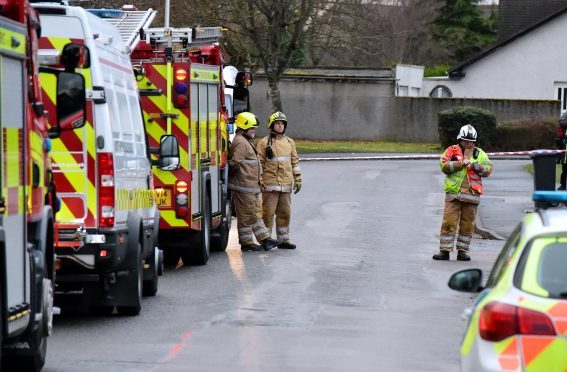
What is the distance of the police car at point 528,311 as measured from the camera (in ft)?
19.9

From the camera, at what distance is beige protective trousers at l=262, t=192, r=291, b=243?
18.8 meters

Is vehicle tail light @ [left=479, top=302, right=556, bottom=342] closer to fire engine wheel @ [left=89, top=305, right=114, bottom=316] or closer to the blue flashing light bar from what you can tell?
the blue flashing light bar

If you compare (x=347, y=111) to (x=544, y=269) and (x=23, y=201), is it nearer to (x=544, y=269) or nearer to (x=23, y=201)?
(x=23, y=201)

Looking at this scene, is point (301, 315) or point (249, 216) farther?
point (249, 216)

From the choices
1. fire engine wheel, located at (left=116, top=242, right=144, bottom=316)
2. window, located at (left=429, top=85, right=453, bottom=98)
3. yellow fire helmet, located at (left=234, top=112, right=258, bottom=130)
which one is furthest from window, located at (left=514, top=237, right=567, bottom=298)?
window, located at (left=429, top=85, right=453, bottom=98)

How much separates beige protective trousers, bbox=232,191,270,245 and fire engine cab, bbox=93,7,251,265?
28cm

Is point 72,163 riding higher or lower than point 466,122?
higher

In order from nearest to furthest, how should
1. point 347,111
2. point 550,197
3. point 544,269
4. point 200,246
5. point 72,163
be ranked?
1. point 544,269
2. point 550,197
3. point 72,163
4. point 200,246
5. point 347,111

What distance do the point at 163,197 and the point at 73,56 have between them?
5.62 meters

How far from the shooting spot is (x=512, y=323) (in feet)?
20.0

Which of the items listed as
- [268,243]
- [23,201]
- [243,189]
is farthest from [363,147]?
[23,201]

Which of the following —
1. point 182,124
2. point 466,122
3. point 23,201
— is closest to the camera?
point 23,201

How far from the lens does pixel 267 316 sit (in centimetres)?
1232

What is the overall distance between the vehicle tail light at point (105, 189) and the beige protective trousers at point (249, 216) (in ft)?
22.7
